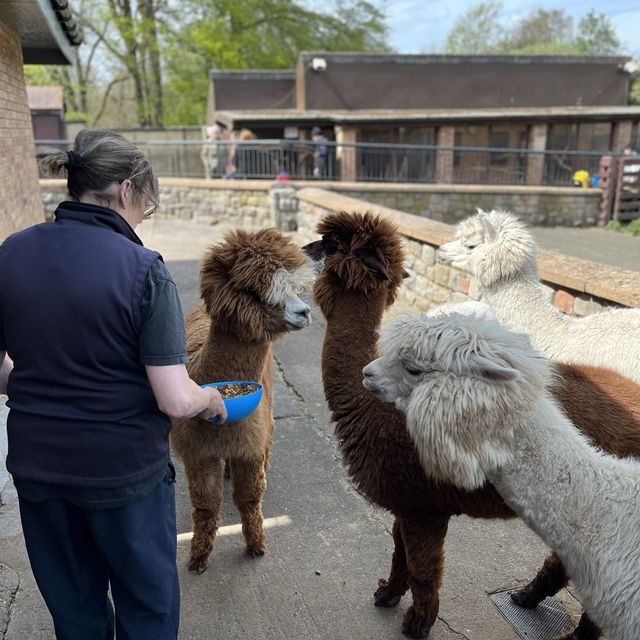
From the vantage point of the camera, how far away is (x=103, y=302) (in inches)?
64.1

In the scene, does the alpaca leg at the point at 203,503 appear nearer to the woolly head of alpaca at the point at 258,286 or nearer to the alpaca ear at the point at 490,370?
the woolly head of alpaca at the point at 258,286

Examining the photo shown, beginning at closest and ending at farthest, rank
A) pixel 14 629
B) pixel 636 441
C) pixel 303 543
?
pixel 636 441 < pixel 14 629 < pixel 303 543

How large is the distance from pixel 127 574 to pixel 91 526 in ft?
0.66

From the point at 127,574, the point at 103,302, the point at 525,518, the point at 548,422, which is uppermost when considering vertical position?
the point at 103,302

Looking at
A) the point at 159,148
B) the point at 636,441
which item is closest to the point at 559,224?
the point at 159,148

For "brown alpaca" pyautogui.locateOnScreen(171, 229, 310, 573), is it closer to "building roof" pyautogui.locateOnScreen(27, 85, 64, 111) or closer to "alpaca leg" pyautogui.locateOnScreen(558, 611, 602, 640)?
"alpaca leg" pyautogui.locateOnScreen(558, 611, 602, 640)

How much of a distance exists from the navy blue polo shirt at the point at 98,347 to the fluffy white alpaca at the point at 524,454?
804mm

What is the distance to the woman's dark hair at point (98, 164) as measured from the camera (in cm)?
172

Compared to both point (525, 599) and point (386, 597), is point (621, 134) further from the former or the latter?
point (386, 597)

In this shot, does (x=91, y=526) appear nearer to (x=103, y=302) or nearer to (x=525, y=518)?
(x=103, y=302)

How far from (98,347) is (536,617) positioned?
2419mm

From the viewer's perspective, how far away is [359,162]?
19234 millimetres

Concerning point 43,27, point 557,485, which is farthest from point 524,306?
point 43,27

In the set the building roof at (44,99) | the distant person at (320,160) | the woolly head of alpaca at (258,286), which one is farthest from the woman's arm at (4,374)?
the building roof at (44,99)
